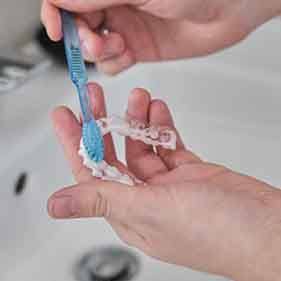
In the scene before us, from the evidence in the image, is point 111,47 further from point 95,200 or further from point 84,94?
point 95,200

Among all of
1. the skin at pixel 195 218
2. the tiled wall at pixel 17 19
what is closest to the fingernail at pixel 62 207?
the skin at pixel 195 218

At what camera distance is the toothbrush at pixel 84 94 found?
2.25 feet

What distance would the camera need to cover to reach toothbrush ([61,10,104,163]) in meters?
0.69

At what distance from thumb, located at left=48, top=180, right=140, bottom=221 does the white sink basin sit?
1.00 ft

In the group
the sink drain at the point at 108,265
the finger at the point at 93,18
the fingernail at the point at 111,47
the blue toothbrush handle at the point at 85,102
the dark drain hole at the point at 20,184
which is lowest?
the sink drain at the point at 108,265

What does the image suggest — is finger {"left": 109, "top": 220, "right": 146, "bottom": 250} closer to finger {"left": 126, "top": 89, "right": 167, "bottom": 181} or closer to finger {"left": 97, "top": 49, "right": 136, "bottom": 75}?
finger {"left": 126, "top": 89, "right": 167, "bottom": 181}

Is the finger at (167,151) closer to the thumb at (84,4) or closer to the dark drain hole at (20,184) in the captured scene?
the thumb at (84,4)

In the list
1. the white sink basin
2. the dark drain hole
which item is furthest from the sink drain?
the dark drain hole

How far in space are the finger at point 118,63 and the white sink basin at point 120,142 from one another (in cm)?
18

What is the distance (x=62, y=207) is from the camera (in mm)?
587

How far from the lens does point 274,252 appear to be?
0.60m

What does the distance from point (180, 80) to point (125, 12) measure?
1.08 feet

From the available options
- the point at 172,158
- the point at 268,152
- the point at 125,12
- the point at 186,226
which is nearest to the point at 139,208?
the point at 186,226

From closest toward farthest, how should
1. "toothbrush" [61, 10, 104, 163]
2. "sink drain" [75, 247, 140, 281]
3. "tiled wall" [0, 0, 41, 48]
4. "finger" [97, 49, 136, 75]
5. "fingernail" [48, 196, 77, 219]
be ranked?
"fingernail" [48, 196, 77, 219] < "toothbrush" [61, 10, 104, 163] < "finger" [97, 49, 136, 75] < "sink drain" [75, 247, 140, 281] < "tiled wall" [0, 0, 41, 48]
